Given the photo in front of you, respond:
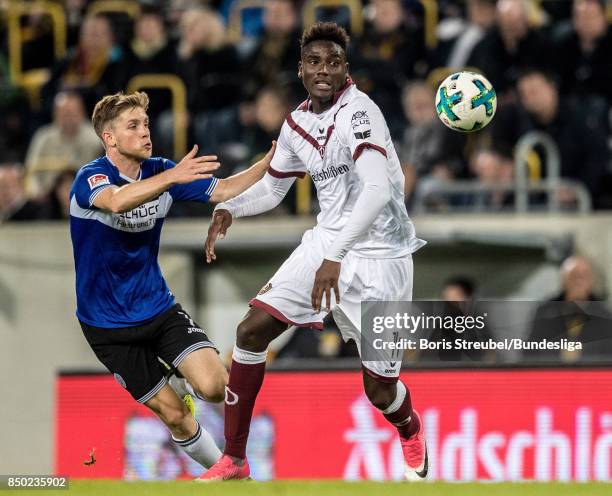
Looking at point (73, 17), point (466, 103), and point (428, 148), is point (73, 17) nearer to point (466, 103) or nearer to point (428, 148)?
point (428, 148)

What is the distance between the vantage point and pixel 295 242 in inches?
444

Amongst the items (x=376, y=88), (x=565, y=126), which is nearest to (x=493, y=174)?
(x=565, y=126)

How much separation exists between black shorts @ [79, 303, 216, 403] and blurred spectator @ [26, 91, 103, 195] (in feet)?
15.3

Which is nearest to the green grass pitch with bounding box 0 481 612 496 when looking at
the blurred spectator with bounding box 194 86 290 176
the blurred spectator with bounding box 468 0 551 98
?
the blurred spectator with bounding box 194 86 290 176

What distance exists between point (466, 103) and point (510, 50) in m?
4.33

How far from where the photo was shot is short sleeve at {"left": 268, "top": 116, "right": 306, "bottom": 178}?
25.8 ft

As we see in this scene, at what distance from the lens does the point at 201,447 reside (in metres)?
7.92

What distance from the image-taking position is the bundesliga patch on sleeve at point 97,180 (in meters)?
7.51

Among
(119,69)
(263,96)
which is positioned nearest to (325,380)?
(263,96)

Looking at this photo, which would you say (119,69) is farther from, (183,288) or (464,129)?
(464,129)

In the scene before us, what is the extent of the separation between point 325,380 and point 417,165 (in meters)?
2.53

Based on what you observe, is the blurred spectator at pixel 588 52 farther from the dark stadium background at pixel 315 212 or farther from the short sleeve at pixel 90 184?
the short sleeve at pixel 90 184

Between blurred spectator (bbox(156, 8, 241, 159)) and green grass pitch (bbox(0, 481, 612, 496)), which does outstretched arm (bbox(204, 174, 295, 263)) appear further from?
blurred spectator (bbox(156, 8, 241, 159))

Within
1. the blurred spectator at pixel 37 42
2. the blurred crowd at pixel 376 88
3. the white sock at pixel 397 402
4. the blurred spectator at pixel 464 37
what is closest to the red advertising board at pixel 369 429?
the white sock at pixel 397 402
